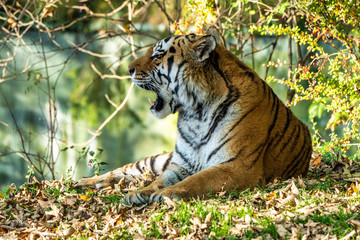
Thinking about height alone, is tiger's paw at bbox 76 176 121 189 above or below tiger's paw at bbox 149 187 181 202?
above

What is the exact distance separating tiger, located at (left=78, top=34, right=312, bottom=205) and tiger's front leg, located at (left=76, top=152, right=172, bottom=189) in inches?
27.2

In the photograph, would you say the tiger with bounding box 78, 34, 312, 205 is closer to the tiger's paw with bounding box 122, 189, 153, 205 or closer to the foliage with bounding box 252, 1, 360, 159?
the tiger's paw with bounding box 122, 189, 153, 205

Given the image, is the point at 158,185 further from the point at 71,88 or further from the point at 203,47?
the point at 71,88

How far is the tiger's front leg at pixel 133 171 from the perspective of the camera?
482 cm

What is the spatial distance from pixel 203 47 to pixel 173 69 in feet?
1.00

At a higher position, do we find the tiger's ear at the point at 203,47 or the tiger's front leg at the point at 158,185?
the tiger's ear at the point at 203,47

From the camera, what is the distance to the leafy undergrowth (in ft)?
9.30

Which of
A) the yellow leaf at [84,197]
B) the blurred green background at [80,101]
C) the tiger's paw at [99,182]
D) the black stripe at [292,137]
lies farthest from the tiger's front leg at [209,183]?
the blurred green background at [80,101]

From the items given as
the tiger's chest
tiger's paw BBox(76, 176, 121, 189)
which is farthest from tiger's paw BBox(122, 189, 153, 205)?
tiger's paw BBox(76, 176, 121, 189)

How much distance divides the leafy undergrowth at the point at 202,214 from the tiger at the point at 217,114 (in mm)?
246

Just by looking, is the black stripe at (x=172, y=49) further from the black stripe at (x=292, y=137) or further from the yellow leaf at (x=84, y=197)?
the yellow leaf at (x=84, y=197)

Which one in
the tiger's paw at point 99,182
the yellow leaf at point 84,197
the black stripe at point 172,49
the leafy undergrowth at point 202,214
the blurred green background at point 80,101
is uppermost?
the blurred green background at point 80,101

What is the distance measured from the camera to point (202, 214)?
3133 millimetres

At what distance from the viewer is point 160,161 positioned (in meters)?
5.18
